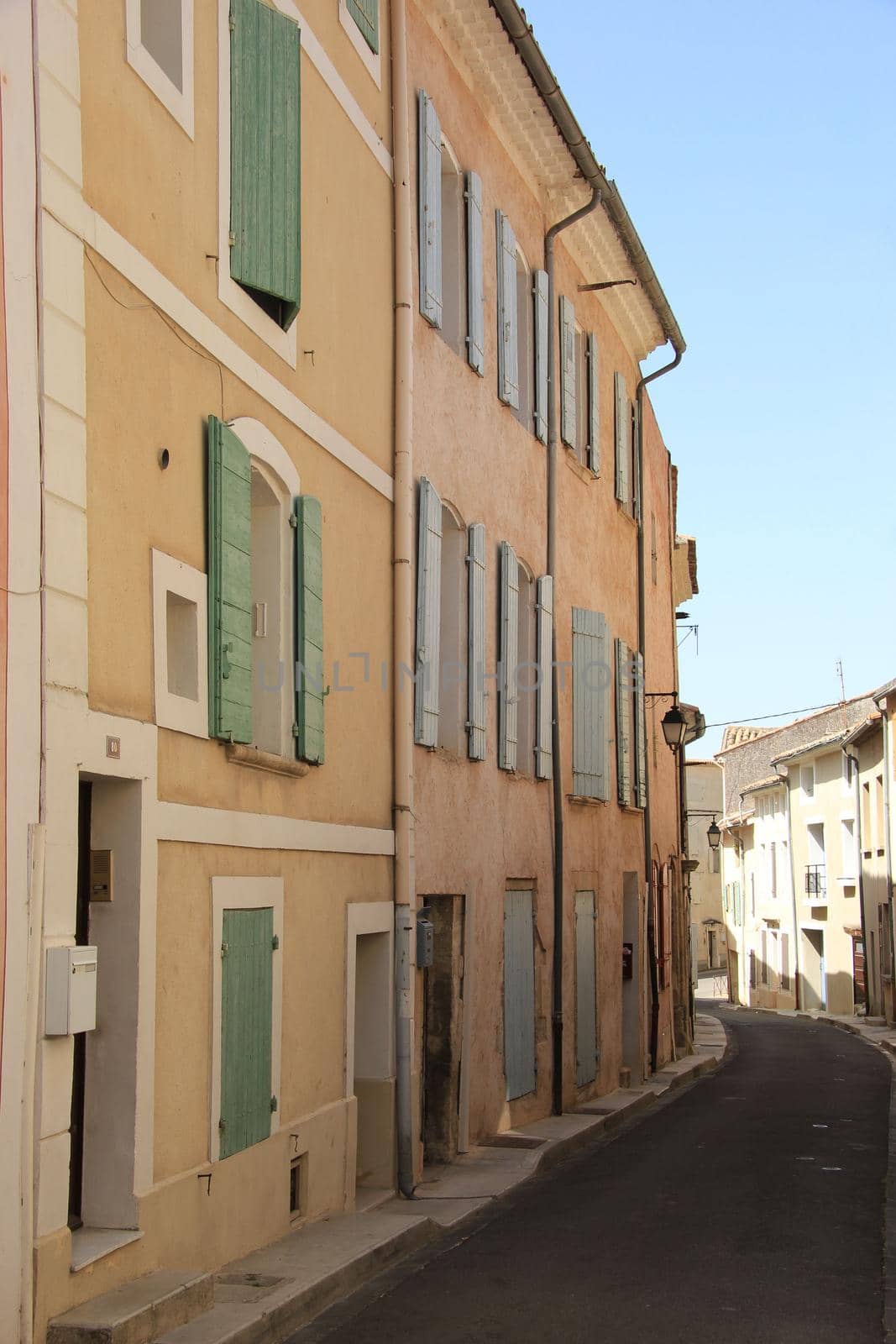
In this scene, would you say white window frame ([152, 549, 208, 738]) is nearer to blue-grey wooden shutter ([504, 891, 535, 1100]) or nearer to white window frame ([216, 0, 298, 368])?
white window frame ([216, 0, 298, 368])

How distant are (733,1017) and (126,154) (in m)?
37.3

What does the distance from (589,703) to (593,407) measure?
3228mm

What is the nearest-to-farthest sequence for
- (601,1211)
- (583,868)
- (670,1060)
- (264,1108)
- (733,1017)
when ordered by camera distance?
(264,1108)
(601,1211)
(583,868)
(670,1060)
(733,1017)

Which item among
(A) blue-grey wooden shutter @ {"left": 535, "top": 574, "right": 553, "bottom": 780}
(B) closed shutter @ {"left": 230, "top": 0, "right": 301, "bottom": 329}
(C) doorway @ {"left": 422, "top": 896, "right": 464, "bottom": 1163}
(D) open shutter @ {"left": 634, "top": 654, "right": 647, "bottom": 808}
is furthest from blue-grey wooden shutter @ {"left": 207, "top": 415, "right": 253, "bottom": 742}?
(D) open shutter @ {"left": 634, "top": 654, "right": 647, "bottom": 808}

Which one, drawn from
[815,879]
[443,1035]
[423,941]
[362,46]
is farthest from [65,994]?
[815,879]

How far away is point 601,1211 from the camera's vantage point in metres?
10.0

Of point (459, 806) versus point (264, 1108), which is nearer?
point (264, 1108)

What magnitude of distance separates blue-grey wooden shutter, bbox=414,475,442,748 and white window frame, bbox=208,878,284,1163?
2928mm

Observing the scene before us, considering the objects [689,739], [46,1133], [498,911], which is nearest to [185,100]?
[46,1133]

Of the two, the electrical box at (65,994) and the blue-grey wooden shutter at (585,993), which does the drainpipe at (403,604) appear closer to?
the electrical box at (65,994)

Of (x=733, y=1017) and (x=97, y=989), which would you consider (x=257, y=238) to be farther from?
(x=733, y=1017)

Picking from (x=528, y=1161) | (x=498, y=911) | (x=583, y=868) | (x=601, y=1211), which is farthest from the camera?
(x=583, y=868)

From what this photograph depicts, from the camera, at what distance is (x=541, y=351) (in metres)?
15.3

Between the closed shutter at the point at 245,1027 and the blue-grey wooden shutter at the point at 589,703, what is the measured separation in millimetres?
8010
